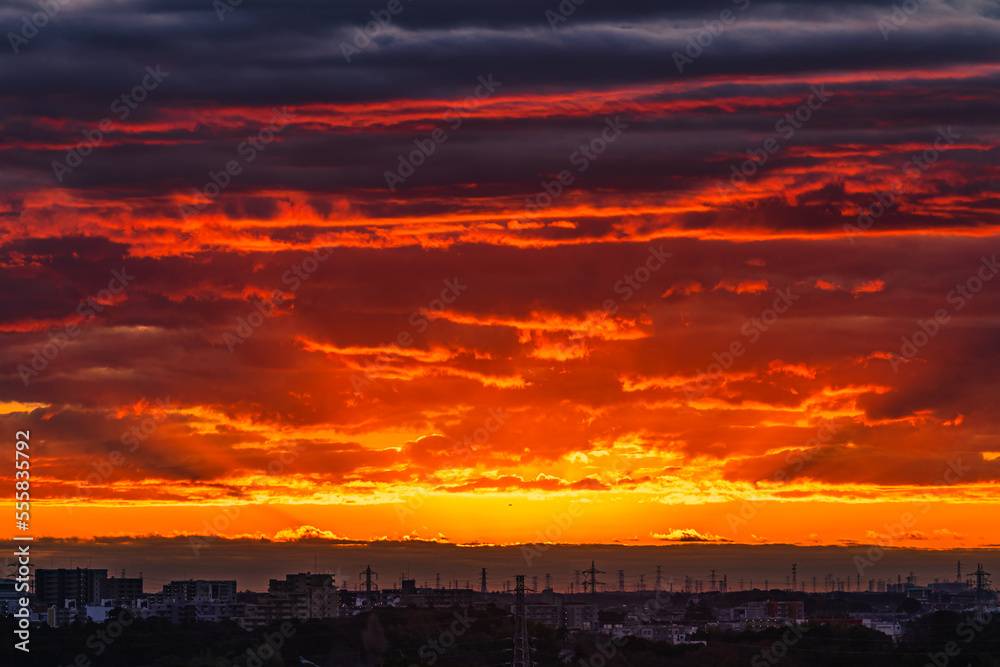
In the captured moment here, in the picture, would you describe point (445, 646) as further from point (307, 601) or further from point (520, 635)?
point (307, 601)

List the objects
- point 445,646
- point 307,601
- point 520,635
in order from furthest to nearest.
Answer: point 307,601 < point 445,646 < point 520,635

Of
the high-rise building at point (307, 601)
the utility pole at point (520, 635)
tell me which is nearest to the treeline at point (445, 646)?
the utility pole at point (520, 635)

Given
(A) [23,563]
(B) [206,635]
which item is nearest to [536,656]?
(B) [206,635]

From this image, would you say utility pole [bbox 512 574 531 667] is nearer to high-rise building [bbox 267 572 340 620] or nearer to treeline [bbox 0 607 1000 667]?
treeline [bbox 0 607 1000 667]

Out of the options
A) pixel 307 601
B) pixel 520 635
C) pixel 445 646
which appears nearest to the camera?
pixel 520 635

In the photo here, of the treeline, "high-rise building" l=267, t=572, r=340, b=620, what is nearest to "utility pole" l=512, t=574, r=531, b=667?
the treeline

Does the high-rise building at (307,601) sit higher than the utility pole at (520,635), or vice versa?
the utility pole at (520,635)

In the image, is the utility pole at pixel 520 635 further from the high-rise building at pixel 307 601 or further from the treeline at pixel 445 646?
the high-rise building at pixel 307 601

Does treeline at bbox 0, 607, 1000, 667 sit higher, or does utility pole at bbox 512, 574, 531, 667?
utility pole at bbox 512, 574, 531, 667

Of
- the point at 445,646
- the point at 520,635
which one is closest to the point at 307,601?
the point at 445,646

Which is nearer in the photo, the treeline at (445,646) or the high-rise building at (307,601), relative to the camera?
the treeline at (445,646)

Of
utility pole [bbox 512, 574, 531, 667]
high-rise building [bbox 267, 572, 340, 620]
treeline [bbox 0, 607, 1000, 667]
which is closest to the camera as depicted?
utility pole [bbox 512, 574, 531, 667]

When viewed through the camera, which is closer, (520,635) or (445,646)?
(520,635)

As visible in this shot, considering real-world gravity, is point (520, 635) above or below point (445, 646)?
above
